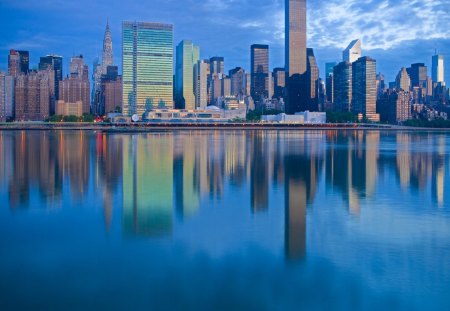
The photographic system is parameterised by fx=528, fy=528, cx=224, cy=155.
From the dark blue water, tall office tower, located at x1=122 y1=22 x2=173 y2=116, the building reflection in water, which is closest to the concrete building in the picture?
tall office tower, located at x1=122 y1=22 x2=173 y2=116

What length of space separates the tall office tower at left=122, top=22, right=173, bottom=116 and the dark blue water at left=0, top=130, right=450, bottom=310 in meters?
146

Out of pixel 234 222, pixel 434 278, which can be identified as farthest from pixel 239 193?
pixel 434 278

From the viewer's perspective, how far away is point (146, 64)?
16538 centimetres

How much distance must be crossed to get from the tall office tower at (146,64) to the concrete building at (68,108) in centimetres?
3682

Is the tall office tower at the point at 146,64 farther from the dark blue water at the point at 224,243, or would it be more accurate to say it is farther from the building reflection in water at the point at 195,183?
the dark blue water at the point at 224,243

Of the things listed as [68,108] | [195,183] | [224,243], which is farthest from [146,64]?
[224,243]

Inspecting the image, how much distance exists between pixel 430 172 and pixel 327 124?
483 ft

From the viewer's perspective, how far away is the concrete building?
639ft

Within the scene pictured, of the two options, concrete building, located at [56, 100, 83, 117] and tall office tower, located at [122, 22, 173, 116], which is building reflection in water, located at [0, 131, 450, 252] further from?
concrete building, located at [56, 100, 83, 117]

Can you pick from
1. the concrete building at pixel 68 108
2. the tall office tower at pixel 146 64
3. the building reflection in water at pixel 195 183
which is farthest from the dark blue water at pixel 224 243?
the concrete building at pixel 68 108

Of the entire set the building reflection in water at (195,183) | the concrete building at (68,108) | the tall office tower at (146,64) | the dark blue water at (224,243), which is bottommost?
the dark blue water at (224,243)

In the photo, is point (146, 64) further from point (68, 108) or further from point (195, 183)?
point (195, 183)

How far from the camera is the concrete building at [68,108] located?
19481 centimetres

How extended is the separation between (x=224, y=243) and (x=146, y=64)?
15853cm
